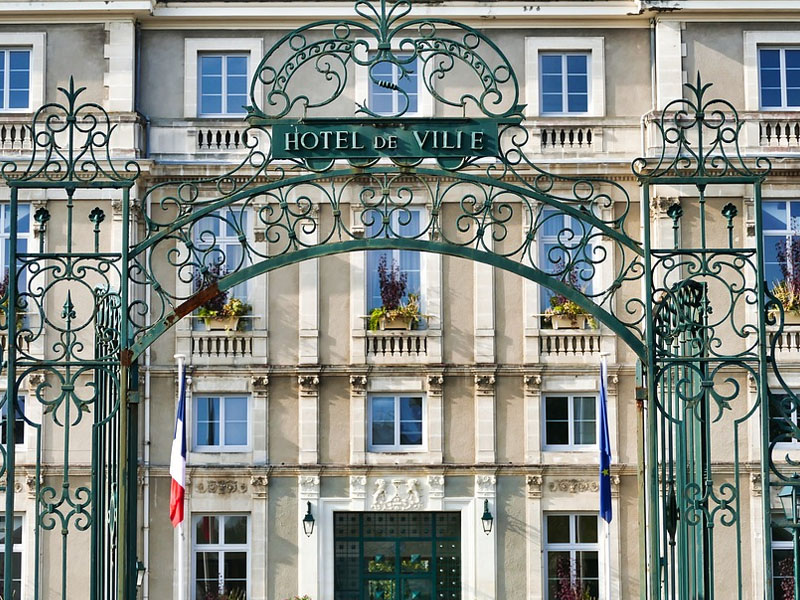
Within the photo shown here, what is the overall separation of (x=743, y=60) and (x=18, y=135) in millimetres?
11136

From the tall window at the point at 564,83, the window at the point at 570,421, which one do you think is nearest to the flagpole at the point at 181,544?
the window at the point at 570,421

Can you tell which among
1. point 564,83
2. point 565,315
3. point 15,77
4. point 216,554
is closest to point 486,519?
point 565,315

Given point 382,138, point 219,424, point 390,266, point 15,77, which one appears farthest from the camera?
point 15,77

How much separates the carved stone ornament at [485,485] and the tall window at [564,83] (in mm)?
5718

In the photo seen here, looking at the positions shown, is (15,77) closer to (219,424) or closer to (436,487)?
(219,424)

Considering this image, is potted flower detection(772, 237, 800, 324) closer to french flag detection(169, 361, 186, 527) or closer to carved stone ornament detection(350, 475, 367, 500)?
carved stone ornament detection(350, 475, 367, 500)

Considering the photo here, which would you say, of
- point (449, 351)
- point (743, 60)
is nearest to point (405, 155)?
point (449, 351)

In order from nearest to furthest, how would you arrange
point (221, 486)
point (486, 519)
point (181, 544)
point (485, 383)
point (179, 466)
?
point (179, 466), point (181, 544), point (486, 519), point (221, 486), point (485, 383)

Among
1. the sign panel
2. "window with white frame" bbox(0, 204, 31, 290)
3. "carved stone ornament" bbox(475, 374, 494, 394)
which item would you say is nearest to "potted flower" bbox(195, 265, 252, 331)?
"window with white frame" bbox(0, 204, 31, 290)

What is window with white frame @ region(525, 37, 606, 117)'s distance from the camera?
72.8ft

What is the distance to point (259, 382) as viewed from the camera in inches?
852

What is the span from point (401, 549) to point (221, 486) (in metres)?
2.89

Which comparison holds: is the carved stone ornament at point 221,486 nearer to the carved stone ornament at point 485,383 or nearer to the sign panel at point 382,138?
the carved stone ornament at point 485,383

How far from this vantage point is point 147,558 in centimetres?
2134
